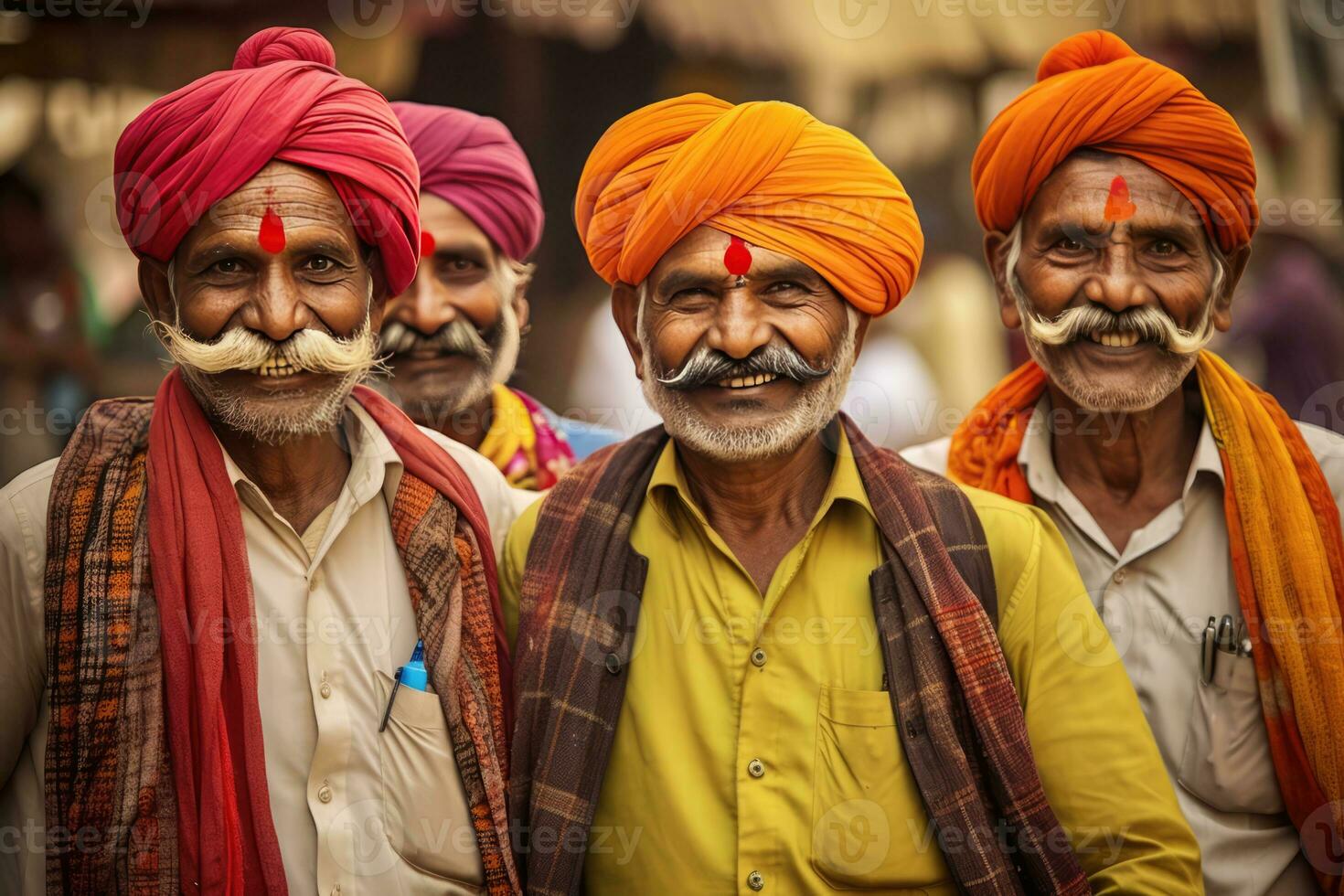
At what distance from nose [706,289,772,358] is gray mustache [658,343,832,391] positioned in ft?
0.06

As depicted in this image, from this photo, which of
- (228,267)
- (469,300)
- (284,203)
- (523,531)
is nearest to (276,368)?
(228,267)

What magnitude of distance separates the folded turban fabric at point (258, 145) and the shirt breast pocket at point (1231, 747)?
219 cm

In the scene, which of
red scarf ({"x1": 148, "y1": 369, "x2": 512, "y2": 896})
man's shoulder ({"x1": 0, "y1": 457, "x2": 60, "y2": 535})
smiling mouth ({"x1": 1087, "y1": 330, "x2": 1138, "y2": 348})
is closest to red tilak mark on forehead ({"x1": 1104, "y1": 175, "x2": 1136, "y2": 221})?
smiling mouth ({"x1": 1087, "y1": 330, "x2": 1138, "y2": 348})

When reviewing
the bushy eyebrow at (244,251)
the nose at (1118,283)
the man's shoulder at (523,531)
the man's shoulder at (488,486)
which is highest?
the bushy eyebrow at (244,251)

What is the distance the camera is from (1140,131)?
9.74 feet

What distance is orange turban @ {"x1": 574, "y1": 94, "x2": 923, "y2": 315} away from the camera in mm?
2631

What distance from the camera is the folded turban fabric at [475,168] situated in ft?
12.5

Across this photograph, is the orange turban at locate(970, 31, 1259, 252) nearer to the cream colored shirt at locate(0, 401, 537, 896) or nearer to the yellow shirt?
the yellow shirt

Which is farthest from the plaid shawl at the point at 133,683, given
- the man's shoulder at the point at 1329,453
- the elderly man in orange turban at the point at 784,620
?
the man's shoulder at the point at 1329,453

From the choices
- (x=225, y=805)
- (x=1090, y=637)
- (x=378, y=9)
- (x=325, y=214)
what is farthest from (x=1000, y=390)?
(x=378, y=9)

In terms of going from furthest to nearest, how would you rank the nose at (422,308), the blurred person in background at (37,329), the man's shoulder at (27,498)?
1. the blurred person in background at (37,329)
2. the nose at (422,308)
3. the man's shoulder at (27,498)

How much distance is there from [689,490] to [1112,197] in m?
1.29

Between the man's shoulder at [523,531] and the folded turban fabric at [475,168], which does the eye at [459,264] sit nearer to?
the folded turban fabric at [475,168]

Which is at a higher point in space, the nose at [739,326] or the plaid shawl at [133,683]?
the nose at [739,326]
